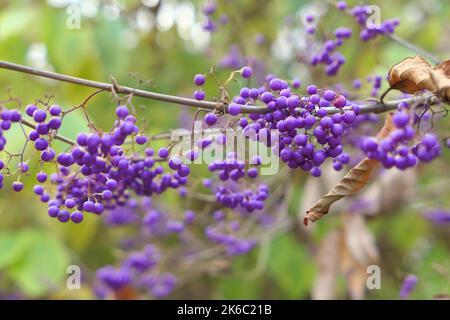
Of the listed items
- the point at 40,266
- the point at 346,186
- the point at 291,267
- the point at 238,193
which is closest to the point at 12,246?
the point at 40,266

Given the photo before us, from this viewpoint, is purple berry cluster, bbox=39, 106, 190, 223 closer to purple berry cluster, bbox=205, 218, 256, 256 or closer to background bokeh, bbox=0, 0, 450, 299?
background bokeh, bbox=0, 0, 450, 299

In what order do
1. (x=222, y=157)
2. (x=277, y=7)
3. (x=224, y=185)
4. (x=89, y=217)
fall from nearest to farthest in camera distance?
(x=222, y=157) → (x=224, y=185) → (x=89, y=217) → (x=277, y=7)

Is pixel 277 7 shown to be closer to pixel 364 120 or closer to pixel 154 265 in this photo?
pixel 154 265

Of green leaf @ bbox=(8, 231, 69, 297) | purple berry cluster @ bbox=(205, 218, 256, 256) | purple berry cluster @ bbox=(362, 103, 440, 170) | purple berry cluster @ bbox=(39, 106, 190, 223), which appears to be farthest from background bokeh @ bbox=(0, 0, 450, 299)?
purple berry cluster @ bbox=(362, 103, 440, 170)

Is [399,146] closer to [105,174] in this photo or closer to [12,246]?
[105,174]

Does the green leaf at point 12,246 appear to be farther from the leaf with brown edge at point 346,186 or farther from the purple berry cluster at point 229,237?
the leaf with brown edge at point 346,186

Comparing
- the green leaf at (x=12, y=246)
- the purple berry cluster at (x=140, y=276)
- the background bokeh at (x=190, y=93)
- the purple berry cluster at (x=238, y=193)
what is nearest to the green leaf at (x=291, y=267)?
the background bokeh at (x=190, y=93)
